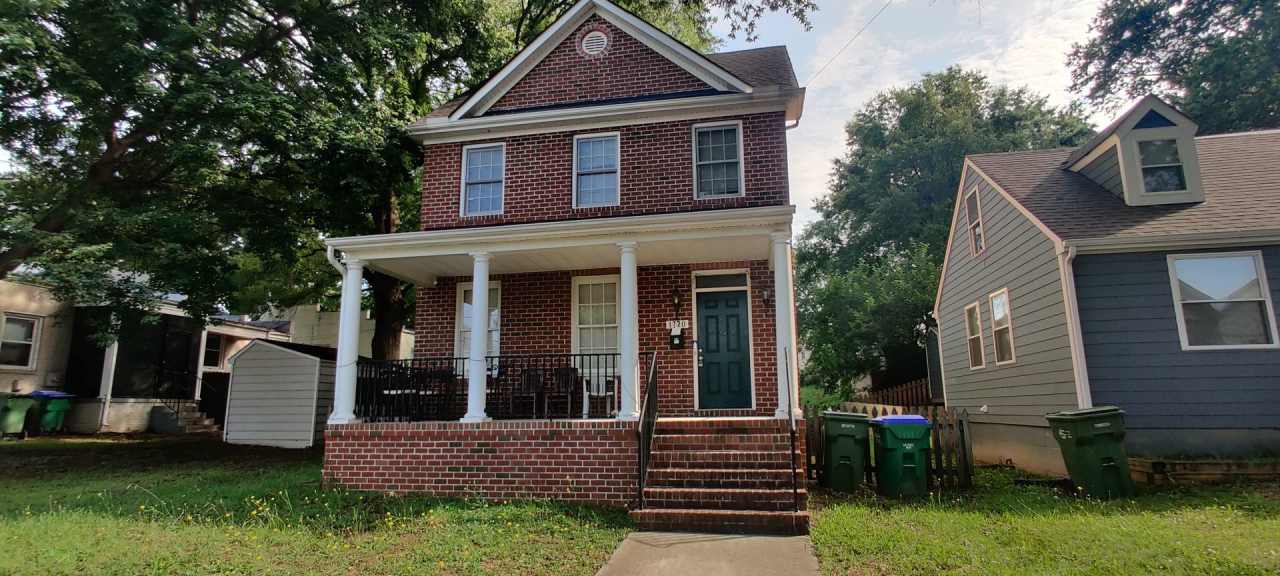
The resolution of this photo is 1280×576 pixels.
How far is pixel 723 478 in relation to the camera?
7.07 meters

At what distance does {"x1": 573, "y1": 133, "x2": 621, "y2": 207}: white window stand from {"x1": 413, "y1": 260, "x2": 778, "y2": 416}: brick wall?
120 cm

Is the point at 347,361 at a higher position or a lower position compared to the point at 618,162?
lower

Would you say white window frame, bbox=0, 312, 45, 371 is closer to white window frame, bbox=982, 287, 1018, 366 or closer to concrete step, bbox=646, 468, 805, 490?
concrete step, bbox=646, 468, 805, 490

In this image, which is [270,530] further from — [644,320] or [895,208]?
[895,208]

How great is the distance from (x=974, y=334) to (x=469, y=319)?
9.92 metres

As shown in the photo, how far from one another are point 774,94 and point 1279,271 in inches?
281

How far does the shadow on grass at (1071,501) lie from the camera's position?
6.53 meters

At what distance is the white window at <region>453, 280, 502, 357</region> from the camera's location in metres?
10.3

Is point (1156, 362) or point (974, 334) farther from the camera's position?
point (974, 334)

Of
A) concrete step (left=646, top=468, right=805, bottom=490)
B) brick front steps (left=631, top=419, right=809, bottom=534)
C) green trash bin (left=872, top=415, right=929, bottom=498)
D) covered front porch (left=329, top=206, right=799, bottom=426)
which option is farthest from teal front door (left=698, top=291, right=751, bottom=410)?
concrete step (left=646, top=468, right=805, bottom=490)

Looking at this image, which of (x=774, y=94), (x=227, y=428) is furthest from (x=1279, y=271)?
(x=227, y=428)

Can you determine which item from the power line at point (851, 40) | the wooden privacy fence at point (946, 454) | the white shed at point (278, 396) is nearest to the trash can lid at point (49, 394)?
the white shed at point (278, 396)

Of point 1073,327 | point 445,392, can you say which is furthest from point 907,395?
point 445,392

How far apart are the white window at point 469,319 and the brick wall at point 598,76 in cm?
320
